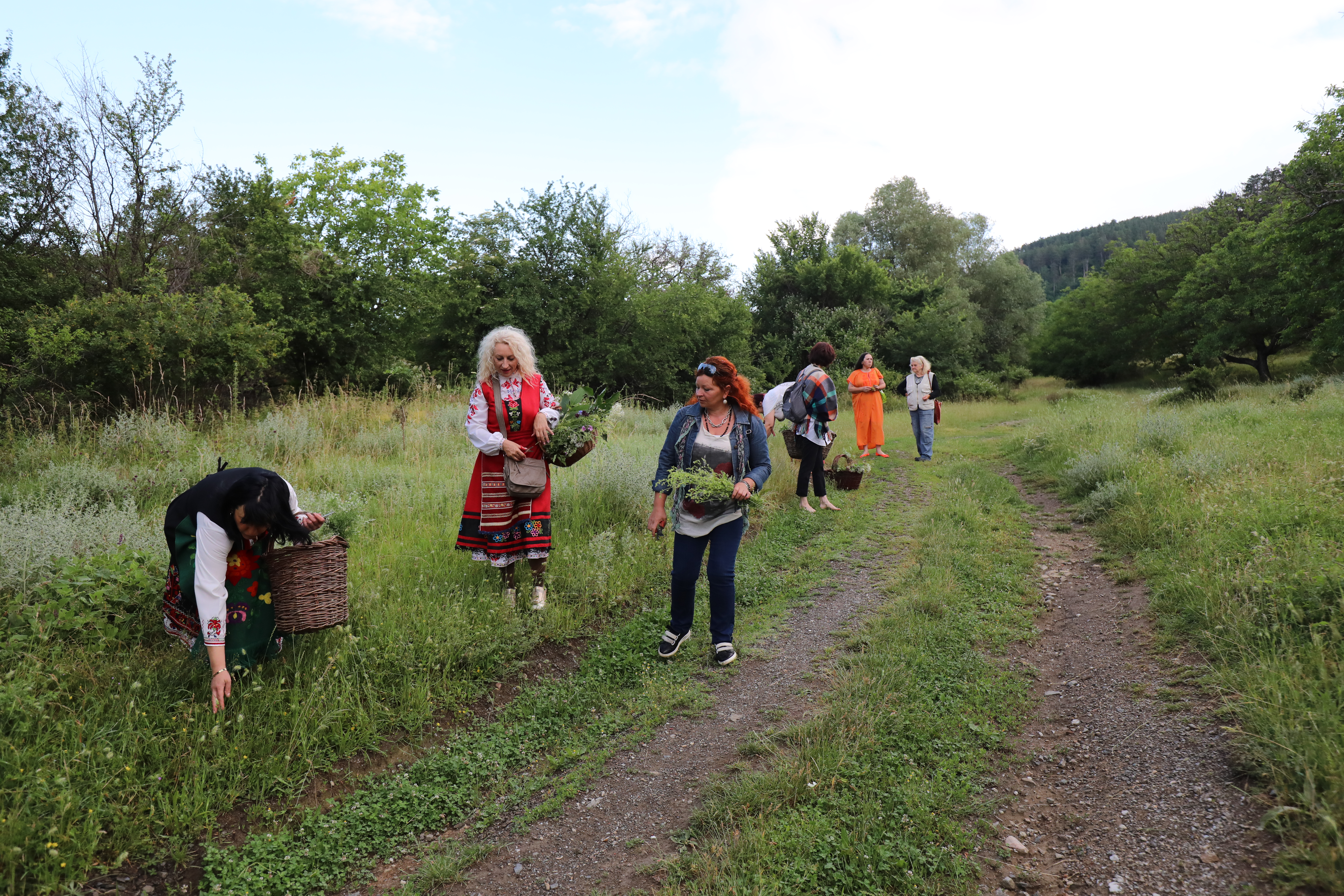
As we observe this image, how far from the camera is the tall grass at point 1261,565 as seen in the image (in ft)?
8.54

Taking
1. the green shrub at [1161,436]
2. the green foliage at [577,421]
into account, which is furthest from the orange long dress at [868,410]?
the green foliage at [577,421]

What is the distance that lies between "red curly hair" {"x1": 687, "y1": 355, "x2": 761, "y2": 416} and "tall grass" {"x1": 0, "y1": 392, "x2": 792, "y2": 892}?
202cm

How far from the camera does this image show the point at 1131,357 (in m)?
40.4

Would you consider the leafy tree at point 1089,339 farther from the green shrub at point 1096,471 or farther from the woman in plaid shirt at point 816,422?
the woman in plaid shirt at point 816,422

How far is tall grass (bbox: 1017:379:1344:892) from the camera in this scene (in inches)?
102

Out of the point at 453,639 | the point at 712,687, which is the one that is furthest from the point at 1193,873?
the point at 453,639

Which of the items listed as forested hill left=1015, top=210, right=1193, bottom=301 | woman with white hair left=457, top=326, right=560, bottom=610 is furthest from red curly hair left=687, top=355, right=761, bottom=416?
forested hill left=1015, top=210, right=1193, bottom=301

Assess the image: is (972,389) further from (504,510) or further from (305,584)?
(305,584)

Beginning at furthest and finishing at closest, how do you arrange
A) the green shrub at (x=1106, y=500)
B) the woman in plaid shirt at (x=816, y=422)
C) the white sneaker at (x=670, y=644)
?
the woman in plaid shirt at (x=816, y=422)
the green shrub at (x=1106, y=500)
the white sneaker at (x=670, y=644)

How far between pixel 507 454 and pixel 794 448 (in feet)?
16.7

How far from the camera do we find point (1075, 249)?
116 meters

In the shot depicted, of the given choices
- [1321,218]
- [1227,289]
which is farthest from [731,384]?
[1227,289]

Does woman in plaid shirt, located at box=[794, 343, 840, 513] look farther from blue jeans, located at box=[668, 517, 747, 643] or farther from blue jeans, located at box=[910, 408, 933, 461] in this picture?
blue jeans, located at box=[910, 408, 933, 461]

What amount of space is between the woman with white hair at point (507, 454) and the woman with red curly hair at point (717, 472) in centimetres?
103
